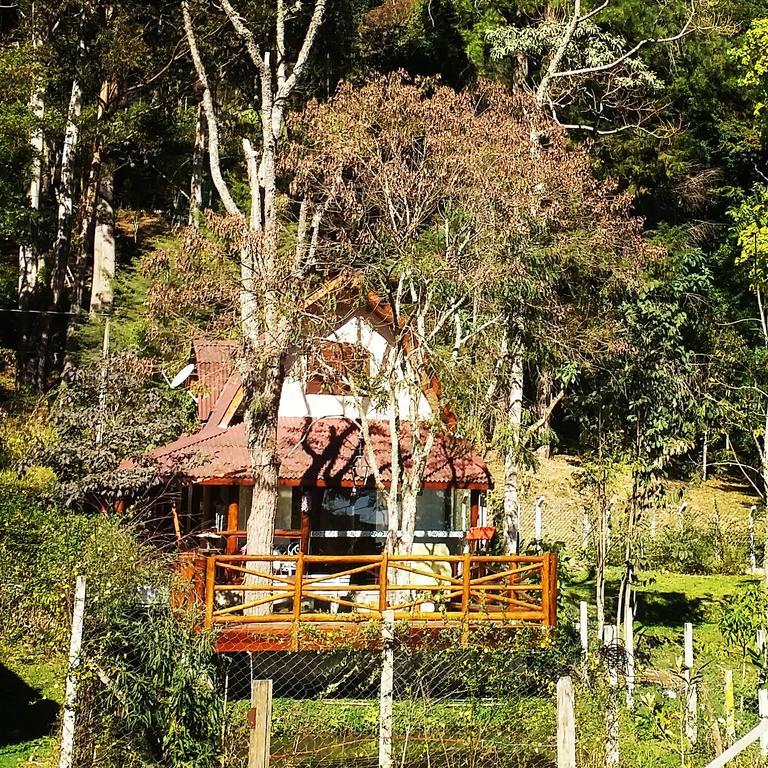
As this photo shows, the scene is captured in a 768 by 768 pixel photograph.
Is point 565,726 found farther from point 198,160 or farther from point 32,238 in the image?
point 198,160

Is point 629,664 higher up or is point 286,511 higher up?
point 286,511

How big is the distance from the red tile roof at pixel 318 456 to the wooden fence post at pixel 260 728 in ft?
31.1

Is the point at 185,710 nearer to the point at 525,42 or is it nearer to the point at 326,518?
the point at 326,518

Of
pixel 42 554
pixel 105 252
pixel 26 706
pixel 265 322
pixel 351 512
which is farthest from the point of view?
pixel 105 252

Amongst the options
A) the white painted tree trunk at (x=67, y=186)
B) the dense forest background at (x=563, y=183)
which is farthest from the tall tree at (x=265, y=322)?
the white painted tree trunk at (x=67, y=186)

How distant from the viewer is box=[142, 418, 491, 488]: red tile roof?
16.9 meters

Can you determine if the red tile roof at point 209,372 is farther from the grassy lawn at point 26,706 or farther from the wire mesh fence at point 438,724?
the wire mesh fence at point 438,724

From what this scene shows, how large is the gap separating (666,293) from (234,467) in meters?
→ 7.19

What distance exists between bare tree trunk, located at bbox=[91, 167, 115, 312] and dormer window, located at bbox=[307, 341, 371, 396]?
12592mm

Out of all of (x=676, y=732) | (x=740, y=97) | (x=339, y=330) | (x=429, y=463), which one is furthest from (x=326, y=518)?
(x=740, y=97)

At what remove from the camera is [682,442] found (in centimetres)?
1418

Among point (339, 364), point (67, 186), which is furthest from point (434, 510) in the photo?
point (67, 186)

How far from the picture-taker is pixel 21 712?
38.4ft

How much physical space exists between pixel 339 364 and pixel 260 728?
1012cm
